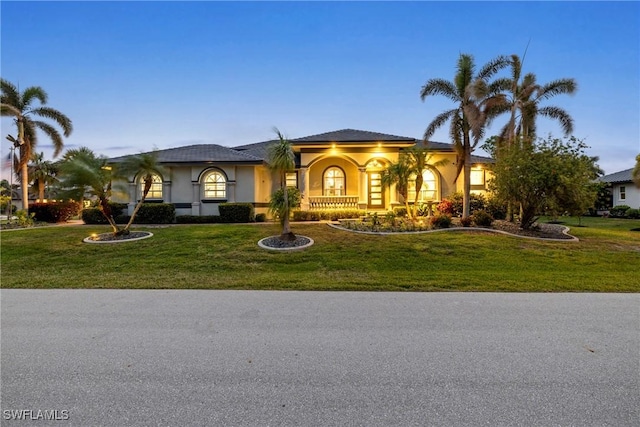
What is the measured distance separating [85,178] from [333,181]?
12.8 meters

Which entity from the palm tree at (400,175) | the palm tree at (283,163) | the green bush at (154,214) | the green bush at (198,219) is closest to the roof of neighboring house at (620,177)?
the palm tree at (400,175)

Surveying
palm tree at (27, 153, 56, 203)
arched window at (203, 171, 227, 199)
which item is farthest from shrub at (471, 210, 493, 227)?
palm tree at (27, 153, 56, 203)

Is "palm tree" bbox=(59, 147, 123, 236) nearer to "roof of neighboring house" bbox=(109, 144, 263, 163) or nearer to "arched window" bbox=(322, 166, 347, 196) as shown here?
"roof of neighboring house" bbox=(109, 144, 263, 163)

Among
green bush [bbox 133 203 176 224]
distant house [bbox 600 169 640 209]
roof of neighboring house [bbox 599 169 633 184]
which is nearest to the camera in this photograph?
green bush [bbox 133 203 176 224]

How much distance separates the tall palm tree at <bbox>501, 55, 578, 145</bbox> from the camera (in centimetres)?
1576

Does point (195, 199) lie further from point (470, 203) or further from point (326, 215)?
point (470, 203)

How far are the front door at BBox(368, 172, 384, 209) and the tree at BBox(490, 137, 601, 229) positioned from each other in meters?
7.67

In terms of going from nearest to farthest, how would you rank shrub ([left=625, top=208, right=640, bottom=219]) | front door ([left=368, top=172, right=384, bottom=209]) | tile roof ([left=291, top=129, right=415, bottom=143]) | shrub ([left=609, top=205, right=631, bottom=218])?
tile roof ([left=291, top=129, right=415, bottom=143]), front door ([left=368, top=172, right=384, bottom=209]), shrub ([left=625, top=208, right=640, bottom=219]), shrub ([left=609, top=205, right=631, bottom=218])

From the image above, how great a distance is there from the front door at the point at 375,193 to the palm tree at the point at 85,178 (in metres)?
13.3

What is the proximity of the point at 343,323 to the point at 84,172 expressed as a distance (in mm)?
11231

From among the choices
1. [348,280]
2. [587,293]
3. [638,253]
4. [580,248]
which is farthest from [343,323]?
[638,253]

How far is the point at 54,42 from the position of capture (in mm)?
12758

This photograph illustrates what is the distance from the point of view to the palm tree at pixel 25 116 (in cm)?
1781

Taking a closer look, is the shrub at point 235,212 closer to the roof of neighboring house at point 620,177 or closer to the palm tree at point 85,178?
the palm tree at point 85,178
